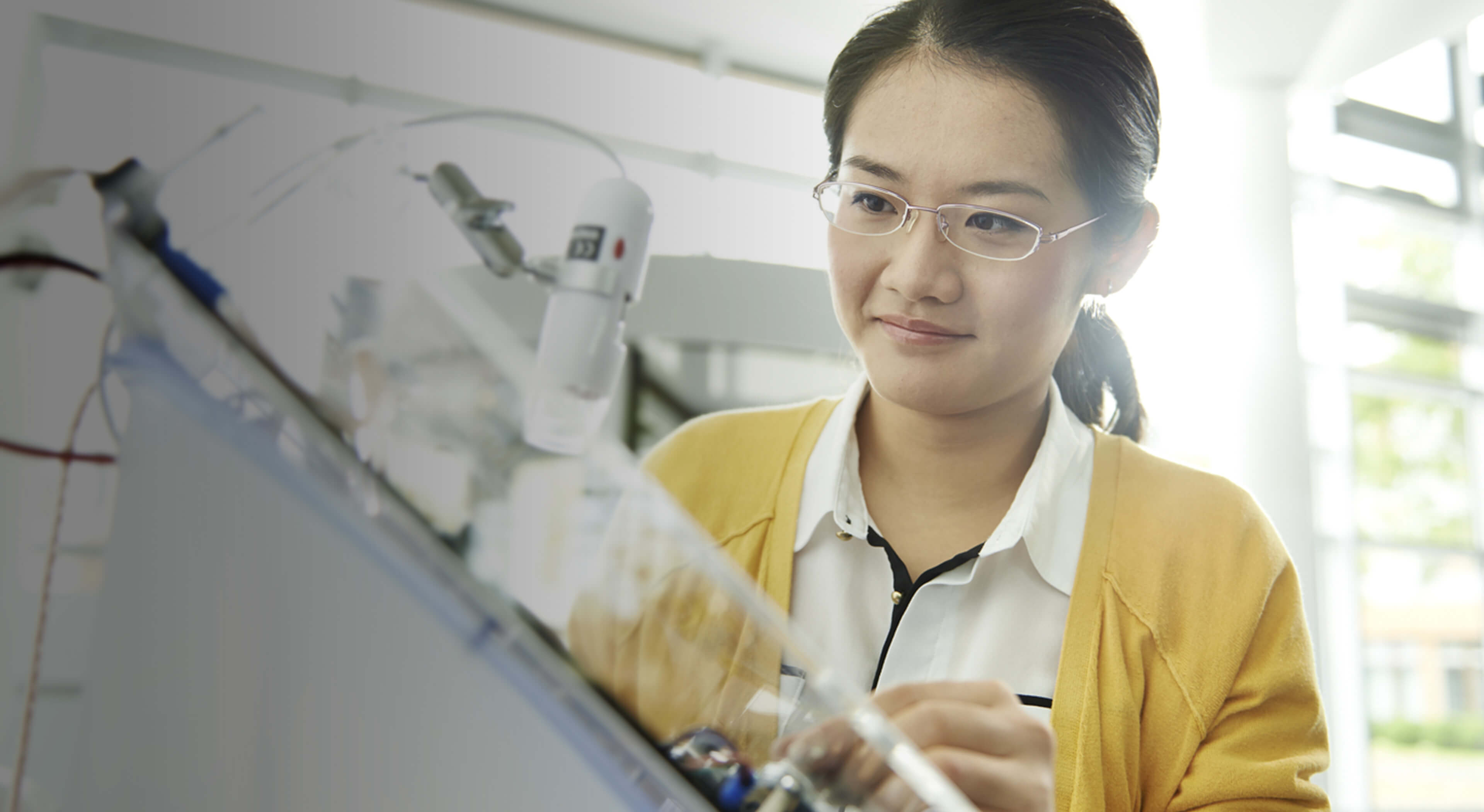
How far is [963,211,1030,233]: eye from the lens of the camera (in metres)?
0.76

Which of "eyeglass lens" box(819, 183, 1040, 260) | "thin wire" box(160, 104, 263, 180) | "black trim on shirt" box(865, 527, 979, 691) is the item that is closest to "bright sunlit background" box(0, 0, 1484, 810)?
"thin wire" box(160, 104, 263, 180)

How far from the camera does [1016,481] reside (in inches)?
36.7

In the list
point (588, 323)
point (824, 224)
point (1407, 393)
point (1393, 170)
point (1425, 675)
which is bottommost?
point (1425, 675)

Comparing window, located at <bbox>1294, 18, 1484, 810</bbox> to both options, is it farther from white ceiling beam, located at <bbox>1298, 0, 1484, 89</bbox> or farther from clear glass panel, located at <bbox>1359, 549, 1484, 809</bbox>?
white ceiling beam, located at <bbox>1298, 0, 1484, 89</bbox>

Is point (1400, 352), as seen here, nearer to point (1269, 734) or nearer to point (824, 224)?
point (824, 224)

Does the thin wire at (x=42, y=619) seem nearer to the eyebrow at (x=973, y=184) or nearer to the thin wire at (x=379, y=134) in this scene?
the thin wire at (x=379, y=134)

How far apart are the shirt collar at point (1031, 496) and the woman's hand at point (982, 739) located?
286mm

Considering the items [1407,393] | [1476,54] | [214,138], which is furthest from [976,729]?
[1476,54]

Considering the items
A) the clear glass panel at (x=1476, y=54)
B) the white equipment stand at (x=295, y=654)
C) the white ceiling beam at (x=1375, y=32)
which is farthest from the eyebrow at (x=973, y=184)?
the clear glass panel at (x=1476, y=54)

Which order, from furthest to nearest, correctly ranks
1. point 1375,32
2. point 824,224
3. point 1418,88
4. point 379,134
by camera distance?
point 1418,88, point 1375,32, point 824,224, point 379,134

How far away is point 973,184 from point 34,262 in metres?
0.60

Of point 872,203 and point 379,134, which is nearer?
point 379,134

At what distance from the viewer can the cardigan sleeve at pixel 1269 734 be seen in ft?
2.46

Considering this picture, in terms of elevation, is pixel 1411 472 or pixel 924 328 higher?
pixel 1411 472
